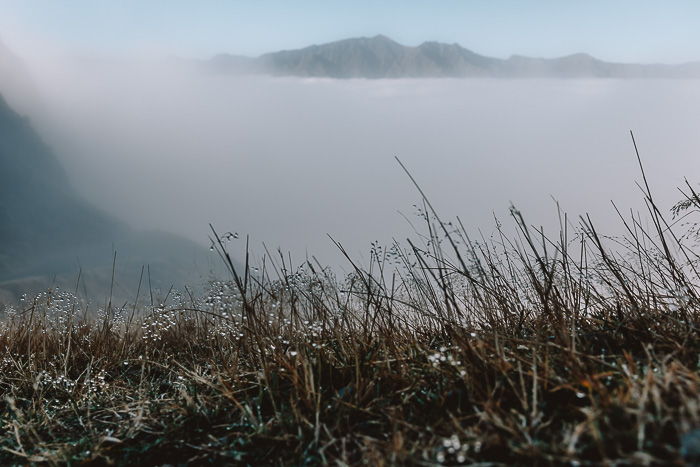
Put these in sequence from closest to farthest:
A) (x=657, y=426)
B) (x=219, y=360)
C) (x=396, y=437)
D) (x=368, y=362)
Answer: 1. (x=657, y=426)
2. (x=396, y=437)
3. (x=368, y=362)
4. (x=219, y=360)

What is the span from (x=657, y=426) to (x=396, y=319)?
5.21 ft

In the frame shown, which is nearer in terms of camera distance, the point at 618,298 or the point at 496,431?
the point at 496,431

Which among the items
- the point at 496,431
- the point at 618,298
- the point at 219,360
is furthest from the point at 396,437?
the point at 219,360

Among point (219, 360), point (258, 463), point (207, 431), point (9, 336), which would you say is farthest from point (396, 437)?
point (9, 336)

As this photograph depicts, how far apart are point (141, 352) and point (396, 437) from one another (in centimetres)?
286

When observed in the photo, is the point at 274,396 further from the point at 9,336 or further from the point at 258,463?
the point at 9,336

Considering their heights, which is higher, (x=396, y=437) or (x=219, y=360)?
(x=396, y=437)

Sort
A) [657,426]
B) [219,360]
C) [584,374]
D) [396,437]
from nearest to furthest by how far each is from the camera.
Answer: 1. [657,426]
2. [396,437]
3. [584,374]
4. [219,360]

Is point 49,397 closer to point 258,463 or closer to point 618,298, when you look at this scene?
point 258,463

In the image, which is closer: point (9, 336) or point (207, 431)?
point (207, 431)

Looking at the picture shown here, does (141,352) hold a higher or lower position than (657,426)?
lower

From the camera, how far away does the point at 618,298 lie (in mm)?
2414

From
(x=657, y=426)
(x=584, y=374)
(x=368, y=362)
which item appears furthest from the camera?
(x=368, y=362)

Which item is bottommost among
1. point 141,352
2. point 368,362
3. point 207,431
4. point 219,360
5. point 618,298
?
point 141,352
